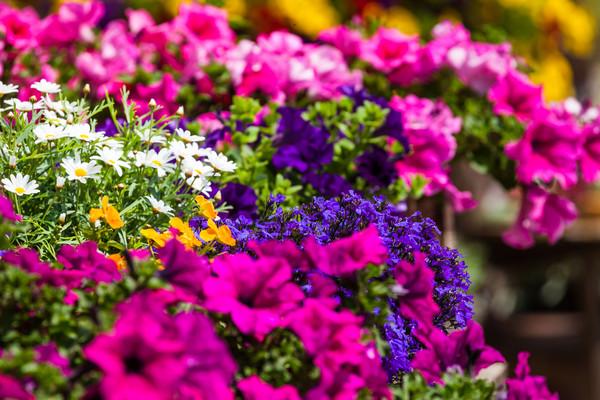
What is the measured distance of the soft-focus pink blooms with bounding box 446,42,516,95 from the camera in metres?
1.68

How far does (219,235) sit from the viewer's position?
904mm

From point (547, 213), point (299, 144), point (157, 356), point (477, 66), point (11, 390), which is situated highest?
point (477, 66)

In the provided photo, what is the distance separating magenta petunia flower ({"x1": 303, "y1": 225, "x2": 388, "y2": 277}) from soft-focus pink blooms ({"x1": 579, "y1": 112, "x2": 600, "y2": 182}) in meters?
0.95

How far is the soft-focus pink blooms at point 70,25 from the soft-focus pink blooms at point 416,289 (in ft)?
4.38

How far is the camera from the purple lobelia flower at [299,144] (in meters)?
1.31

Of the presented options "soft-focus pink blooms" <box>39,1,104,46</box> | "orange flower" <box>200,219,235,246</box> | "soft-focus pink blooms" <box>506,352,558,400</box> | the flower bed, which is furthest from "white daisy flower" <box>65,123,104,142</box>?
"soft-focus pink blooms" <box>39,1,104,46</box>

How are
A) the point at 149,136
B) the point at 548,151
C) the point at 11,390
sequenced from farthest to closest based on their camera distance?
the point at 548,151 < the point at 149,136 < the point at 11,390

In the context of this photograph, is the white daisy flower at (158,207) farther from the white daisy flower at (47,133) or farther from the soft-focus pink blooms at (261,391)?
the soft-focus pink blooms at (261,391)

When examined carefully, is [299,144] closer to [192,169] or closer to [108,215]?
[192,169]

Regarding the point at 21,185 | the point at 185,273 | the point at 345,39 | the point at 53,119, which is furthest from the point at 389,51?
the point at 185,273

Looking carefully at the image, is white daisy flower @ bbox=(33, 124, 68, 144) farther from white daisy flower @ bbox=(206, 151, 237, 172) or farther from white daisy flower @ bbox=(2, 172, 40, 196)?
white daisy flower @ bbox=(206, 151, 237, 172)

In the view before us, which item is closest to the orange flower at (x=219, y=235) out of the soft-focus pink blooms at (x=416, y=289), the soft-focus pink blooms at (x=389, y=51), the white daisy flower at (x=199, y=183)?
the white daisy flower at (x=199, y=183)

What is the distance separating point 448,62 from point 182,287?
1257 mm

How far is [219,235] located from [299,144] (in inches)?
18.2
